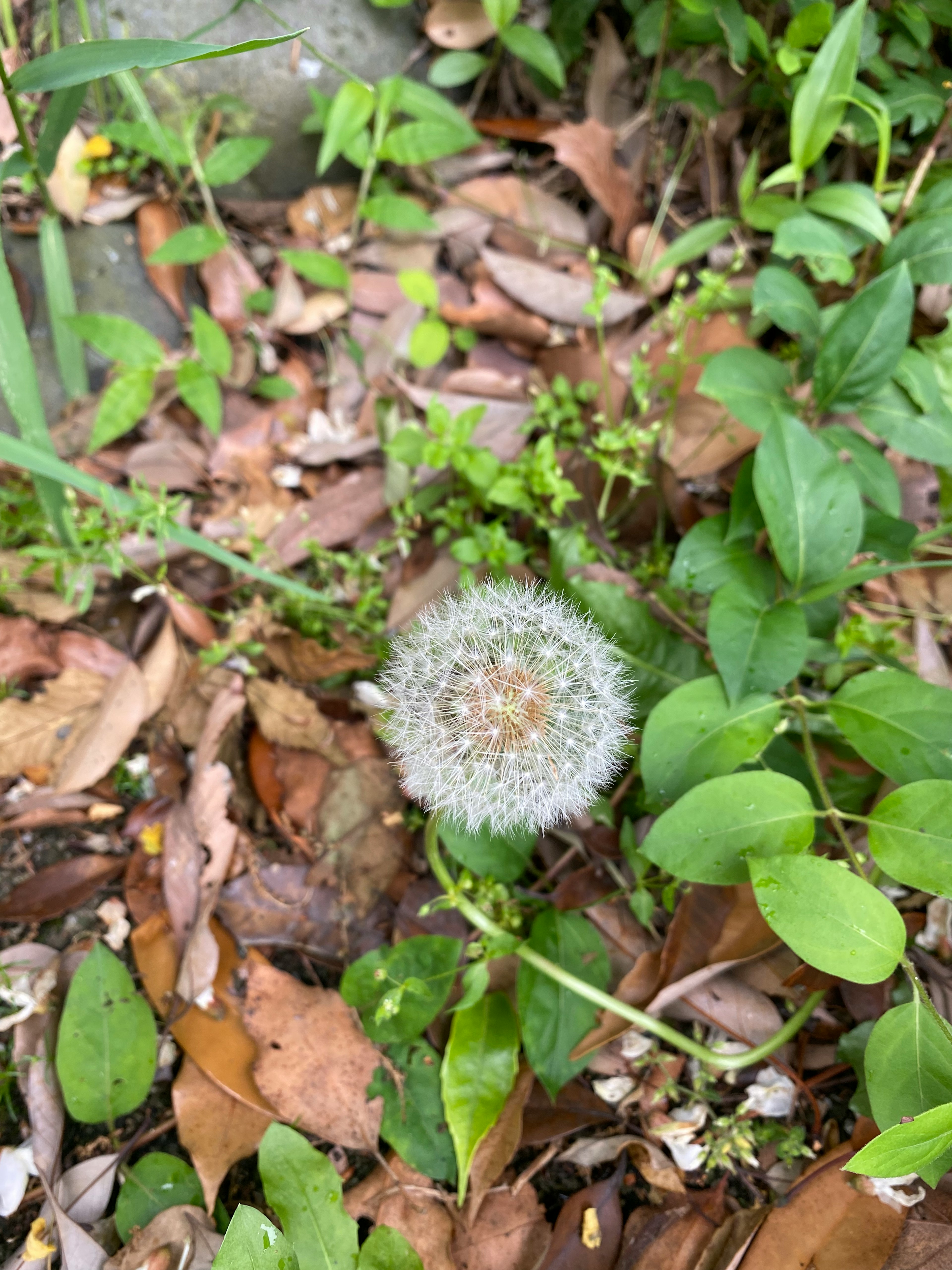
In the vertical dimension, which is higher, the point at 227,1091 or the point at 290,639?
the point at 290,639

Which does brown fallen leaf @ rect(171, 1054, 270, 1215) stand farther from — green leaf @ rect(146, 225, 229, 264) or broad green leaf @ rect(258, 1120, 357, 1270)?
green leaf @ rect(146, 225, 229, 264)

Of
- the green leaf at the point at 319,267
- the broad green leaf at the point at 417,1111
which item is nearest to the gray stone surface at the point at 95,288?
the green leaf at the point at 319,267

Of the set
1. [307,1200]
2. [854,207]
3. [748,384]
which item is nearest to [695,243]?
[854,207]

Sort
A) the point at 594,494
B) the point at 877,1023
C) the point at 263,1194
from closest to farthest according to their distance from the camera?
the point at 877,1023 < the point at 263,1194 < the point at 594,494

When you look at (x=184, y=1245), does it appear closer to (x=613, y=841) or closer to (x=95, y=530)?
(x=613, y=841)

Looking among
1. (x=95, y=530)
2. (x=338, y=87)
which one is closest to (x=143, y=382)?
(x=95, y=530)

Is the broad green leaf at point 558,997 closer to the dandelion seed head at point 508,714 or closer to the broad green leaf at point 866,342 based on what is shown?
the dandelion seed head at point 508,714
